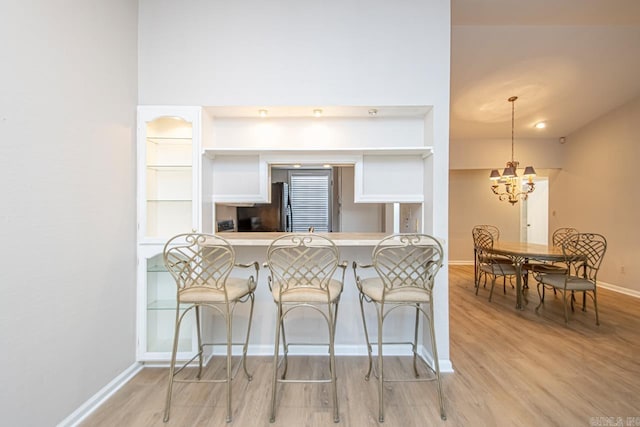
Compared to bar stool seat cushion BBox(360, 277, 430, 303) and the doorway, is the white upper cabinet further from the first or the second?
the doorway

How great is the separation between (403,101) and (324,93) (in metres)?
0.66

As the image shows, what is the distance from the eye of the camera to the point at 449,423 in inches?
66.0

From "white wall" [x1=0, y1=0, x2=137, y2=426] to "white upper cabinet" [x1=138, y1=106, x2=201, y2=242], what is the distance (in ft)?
0.31

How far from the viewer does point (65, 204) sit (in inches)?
63.7

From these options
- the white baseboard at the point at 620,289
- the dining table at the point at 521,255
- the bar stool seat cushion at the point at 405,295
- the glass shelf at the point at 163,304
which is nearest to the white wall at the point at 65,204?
the glass shelf at the point at 163,304

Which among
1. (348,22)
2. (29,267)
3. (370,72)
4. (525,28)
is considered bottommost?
(29,267)

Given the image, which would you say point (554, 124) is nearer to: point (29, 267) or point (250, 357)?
point (250, 357)

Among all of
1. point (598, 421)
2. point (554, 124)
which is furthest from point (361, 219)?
point (554, 124)

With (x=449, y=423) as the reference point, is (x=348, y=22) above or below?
above

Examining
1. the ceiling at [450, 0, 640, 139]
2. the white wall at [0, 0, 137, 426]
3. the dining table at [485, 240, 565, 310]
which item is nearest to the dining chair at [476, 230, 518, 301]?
the dining table at [485, 240, 565, 310]

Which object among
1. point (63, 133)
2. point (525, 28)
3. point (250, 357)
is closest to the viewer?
point (63, 133)

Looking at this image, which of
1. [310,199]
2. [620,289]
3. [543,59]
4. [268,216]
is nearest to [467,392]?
[310,199]

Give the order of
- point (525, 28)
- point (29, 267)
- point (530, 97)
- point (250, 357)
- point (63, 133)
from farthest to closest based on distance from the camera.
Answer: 1. point (530, 97)
2. point (525, 28)
3. point (250, 357)
4. point (63, 133)
5. point (29, 267)

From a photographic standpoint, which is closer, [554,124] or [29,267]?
[29,267]
